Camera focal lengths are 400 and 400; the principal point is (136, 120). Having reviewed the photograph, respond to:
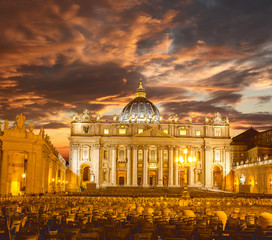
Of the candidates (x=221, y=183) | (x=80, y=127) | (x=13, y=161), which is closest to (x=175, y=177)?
(x=221, y=183)

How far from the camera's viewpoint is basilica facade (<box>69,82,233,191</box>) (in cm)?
11219

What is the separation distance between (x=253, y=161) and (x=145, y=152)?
3166 centimetres

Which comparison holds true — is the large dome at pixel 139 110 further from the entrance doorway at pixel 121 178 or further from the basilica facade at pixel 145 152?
the entrance doorway at pixel 121 178

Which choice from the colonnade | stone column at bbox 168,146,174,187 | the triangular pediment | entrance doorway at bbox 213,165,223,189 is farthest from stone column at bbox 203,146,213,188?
the triangular pediment

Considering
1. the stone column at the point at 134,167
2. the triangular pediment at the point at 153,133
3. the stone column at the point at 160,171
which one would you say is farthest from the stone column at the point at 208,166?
the stone column at the point at 134,167

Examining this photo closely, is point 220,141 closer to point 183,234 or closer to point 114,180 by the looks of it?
point 114,180

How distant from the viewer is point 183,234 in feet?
47.3

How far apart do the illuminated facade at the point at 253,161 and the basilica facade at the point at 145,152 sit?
6.48m

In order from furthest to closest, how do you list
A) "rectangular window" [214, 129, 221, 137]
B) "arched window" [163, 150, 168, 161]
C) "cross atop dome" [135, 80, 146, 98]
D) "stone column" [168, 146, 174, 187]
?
1. "cross atop dome" [135, 80, 146, 98]
2. "rectangular window" [214, 129, 221, 137]
3. "arched window" [163, 150, 168, 161]
4. "stone column" [168, 146, 174, 187]

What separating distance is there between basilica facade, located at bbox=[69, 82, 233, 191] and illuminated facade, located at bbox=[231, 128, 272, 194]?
21.3ft

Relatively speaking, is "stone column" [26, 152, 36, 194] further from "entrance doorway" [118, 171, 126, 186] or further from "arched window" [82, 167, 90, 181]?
"arched window" [82, 167, 90, 181]

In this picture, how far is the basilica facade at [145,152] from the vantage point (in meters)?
112

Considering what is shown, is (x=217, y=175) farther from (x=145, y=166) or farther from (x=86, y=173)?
(x=86, y=173)

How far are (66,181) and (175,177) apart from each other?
30.8 metres
